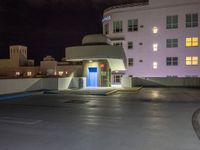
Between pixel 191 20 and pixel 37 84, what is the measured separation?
24.9m

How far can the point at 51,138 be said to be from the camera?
6.08m

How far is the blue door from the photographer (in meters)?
26.0

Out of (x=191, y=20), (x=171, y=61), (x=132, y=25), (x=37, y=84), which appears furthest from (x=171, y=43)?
(x=37, y=84)

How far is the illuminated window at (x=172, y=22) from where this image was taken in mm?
31227

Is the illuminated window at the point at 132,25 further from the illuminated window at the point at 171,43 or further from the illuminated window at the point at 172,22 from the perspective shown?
the illuminated window at the point at 171,43

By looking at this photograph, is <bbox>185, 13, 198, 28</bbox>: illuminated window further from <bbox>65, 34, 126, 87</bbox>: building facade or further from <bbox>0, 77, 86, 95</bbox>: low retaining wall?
<bbox>0, 77, 86, 95</bbox>: low retaining wall

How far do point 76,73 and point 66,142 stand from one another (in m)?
21.7

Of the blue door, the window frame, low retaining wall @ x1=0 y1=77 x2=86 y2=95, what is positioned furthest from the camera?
the window frame

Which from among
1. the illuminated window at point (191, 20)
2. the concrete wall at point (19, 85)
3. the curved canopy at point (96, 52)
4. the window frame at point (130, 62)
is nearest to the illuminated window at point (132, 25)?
the window frame at point (130, 62)

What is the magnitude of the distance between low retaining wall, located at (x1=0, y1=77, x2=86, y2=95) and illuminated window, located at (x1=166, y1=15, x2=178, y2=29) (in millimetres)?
16807

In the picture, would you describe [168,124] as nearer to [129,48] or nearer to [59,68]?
[129,48]

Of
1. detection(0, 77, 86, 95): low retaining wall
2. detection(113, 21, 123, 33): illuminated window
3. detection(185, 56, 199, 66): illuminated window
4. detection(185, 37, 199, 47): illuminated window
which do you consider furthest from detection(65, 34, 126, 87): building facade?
detection(185, 37, 199, 47): illuminated window

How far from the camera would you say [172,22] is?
31.4 meters

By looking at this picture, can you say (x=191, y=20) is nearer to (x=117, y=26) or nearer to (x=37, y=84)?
(x=117, y=26)
